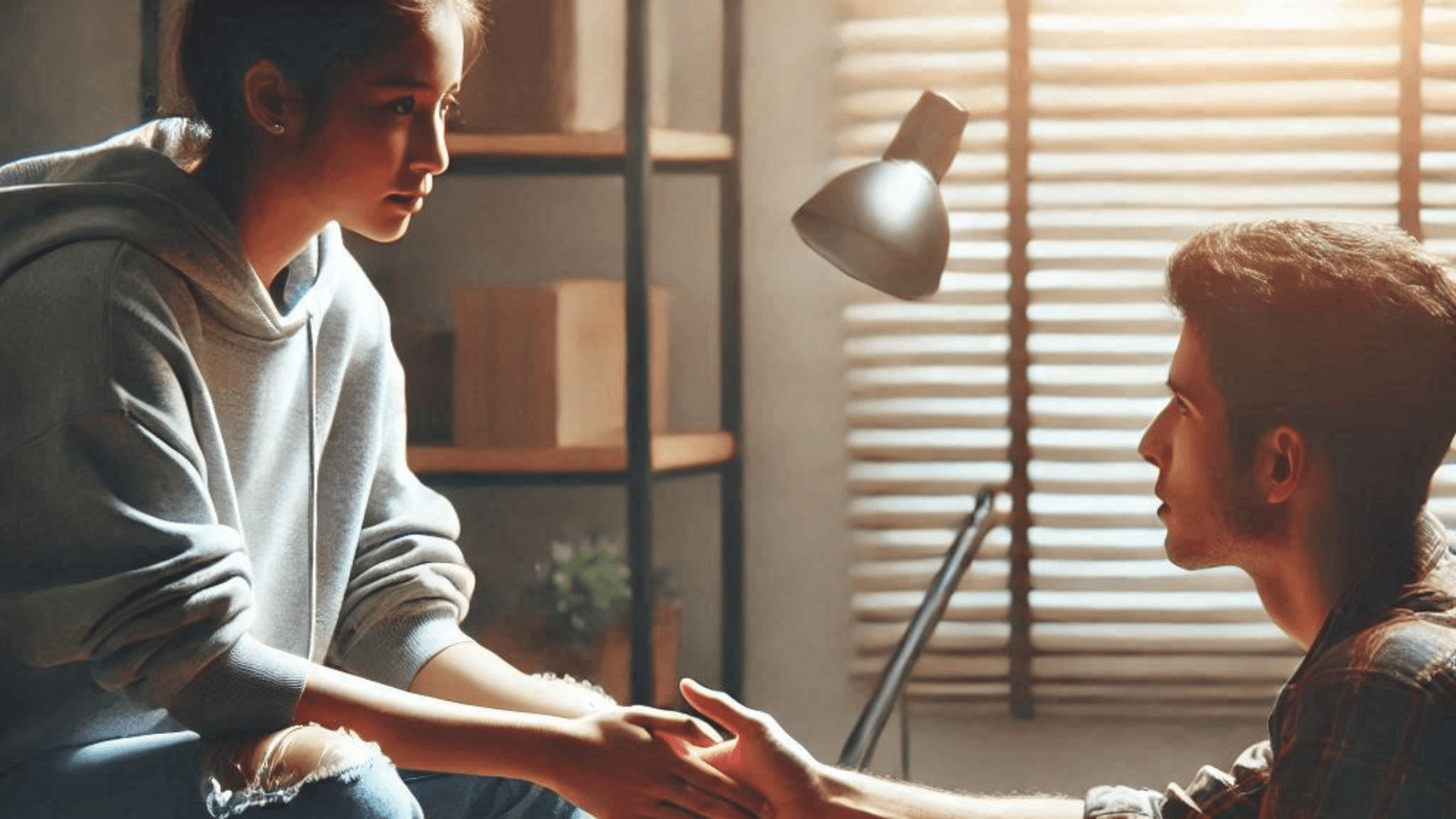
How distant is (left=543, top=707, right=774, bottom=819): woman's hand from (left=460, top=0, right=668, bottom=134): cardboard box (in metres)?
1.31

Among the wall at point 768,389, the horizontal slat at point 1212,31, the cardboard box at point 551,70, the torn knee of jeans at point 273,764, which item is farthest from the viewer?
the wall at point 768,389

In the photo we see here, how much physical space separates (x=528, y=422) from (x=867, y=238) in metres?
0.94

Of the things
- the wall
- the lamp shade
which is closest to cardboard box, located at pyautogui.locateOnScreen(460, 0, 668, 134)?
the wall

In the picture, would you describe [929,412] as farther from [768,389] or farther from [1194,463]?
[1194,463]

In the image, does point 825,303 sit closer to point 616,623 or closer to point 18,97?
point 616,623

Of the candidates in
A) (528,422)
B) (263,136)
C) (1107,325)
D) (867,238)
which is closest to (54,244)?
(263,136)

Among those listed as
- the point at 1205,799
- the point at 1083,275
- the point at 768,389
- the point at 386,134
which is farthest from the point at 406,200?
the point at 1083,275

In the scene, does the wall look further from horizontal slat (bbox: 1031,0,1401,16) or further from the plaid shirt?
the plaid shirt

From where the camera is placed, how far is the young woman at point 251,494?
4.01 feet

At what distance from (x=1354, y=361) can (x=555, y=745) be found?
0.68 metres

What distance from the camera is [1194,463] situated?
1193 mm

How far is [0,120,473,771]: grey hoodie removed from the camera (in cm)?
122

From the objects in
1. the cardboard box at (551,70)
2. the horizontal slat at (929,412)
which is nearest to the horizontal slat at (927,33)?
the cardboard box at (551,70)

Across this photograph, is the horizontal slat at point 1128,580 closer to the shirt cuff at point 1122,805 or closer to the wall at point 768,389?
the wall at point 768,389
